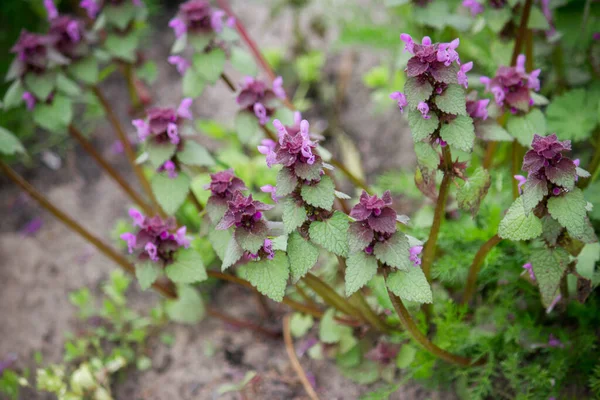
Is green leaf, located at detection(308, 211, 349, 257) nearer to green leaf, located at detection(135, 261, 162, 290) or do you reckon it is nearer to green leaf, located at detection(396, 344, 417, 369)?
green leaf, located at detection(135, 261, 162, 290)

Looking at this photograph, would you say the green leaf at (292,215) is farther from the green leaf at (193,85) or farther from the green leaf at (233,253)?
the green leaf at (193,85)

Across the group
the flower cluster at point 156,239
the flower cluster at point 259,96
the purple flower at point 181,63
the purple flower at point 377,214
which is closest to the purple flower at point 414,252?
the purple flower at point 377,214

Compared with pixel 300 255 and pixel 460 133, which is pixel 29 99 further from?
pixel 460 133

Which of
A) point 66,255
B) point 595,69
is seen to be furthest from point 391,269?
point 66,255

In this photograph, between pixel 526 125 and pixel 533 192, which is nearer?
pixel 533 192

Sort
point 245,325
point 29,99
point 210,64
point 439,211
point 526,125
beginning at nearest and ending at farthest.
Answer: point 439,211 < point 526,125 < point 210,64 < point 29,99 < point 245,325

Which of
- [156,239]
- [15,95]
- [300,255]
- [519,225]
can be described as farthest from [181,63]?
[519,225]

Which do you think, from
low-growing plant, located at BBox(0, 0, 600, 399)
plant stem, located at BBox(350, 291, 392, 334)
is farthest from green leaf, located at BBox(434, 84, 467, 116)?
plant stem, located at BBox(350, 291, 392, 334)
